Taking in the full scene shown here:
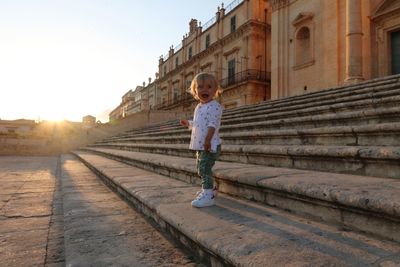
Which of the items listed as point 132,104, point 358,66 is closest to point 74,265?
point 358,66

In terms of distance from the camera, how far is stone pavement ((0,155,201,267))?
6.62 feet

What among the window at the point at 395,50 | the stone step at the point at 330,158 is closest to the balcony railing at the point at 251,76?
the window at the point at 395,50

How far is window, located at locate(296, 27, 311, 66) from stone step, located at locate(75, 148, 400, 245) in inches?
639

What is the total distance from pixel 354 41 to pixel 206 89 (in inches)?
474

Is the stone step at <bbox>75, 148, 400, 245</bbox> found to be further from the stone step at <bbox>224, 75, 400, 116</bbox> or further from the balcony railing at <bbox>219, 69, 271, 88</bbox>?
the balcony railing at <bbox>219, 69, 271, 88</bbox>

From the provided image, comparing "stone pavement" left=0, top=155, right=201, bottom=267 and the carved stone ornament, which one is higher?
the carved stone ornament

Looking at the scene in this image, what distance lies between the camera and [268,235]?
185cm

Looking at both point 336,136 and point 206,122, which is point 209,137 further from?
point 336,136

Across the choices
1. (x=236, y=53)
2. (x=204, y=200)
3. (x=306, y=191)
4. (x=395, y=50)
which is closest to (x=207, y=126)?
(x=204, y=200)

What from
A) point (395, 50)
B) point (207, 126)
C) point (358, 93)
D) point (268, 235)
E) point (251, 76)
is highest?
point (251, 76)

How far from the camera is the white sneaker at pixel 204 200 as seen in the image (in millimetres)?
2613

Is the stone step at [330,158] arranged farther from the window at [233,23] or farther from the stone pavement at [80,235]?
the window at [233,23]

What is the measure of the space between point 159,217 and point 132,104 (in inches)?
2457

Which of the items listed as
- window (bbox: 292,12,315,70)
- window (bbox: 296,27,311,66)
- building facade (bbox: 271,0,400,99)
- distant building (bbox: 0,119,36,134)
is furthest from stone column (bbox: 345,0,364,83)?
distant building (bbox: 0,119,36,134)
